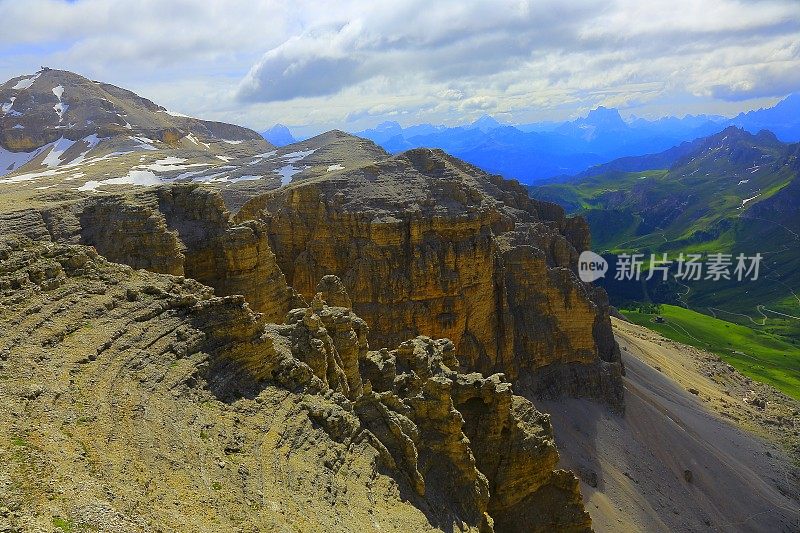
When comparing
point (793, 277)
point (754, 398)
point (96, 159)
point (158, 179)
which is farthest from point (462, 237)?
point (793, 277)

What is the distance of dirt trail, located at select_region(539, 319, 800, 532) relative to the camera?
162ft

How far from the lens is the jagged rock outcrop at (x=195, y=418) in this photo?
14.2 meters

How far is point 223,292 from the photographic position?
37.0 meters

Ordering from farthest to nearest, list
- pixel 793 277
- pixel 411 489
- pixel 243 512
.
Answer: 1. pixel 793 277
2. pixel 411 489
3. pixel 243 512

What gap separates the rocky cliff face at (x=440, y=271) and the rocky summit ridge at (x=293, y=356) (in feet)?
0.74

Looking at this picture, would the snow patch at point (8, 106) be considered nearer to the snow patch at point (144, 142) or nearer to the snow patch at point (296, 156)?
the snow patch at point (144, 142)

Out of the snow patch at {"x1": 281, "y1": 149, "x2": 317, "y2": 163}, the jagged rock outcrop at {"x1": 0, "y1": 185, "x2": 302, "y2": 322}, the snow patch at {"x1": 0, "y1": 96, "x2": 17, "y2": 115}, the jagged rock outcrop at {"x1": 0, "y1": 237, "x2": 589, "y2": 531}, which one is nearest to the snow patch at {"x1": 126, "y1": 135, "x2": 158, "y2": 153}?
the snow patch at {"x1": 281, "y1": 149, "x2": 317, "y2": 163}

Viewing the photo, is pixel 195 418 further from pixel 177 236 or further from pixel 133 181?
pixel 133 181

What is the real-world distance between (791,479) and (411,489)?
192ft

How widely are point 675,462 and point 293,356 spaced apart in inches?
1885

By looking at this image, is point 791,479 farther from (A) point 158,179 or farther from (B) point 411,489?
(A) point 158,179

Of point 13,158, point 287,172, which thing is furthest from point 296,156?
point 13,158

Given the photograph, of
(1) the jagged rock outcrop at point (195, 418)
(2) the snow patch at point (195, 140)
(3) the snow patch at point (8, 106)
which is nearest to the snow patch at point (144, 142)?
(2) the snow patch at point (195, 140)

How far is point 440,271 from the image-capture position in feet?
179
